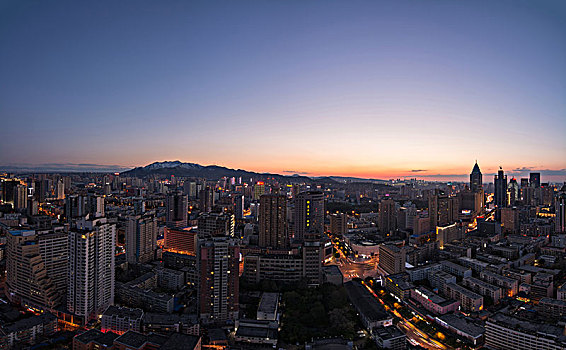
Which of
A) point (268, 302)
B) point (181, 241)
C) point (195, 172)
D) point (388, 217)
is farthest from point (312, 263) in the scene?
point (195, 172)

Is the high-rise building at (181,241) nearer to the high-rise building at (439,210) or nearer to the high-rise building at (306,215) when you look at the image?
the high-rise building at (306,215)

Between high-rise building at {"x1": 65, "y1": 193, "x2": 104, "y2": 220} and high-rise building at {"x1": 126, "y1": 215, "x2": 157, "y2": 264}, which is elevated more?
high-rise building at {"x1": 65, "y1": 193, "x2": 104, "y2": 220}

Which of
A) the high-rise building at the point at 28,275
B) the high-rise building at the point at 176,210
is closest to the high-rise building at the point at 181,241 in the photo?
the high-rise building at the point at 176,210

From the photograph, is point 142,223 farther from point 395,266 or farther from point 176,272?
point 395,266

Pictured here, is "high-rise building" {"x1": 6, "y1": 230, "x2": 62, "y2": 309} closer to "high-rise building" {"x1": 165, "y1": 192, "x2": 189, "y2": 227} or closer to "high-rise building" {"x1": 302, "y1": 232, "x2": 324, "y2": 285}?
"high-rise building" {"x1": 302, "y1": 232, "x2": 324, "y2": 285}

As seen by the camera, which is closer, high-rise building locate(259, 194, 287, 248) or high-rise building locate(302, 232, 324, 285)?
high-rise building locate(302, 232, 324, 285)

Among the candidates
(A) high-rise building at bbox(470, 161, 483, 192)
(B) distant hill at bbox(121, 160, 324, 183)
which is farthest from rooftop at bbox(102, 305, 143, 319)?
(B) distant hill at bbox(121, 160, 324, 183)

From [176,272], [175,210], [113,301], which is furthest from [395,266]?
[175,210]
